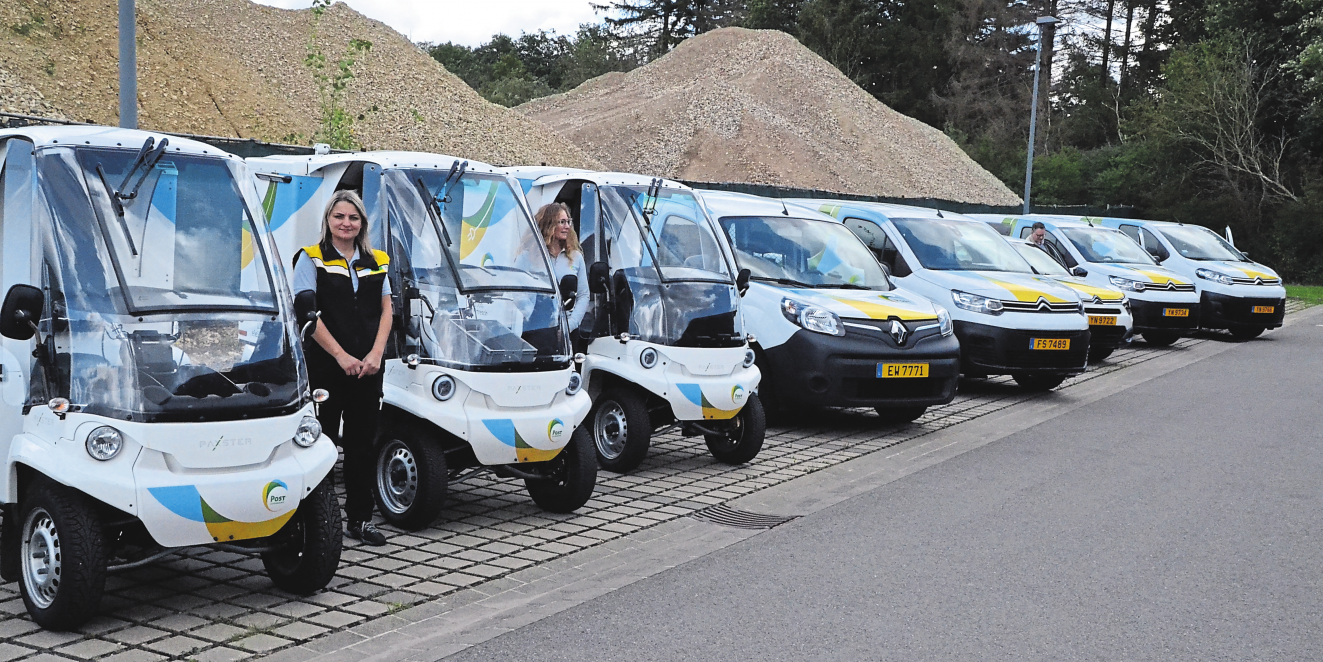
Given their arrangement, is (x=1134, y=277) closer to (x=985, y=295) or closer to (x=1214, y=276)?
(x=1214, y=276)

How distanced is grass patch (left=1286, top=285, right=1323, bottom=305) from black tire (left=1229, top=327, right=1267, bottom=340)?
12.0 metres

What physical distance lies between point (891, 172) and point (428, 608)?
50.1 meters

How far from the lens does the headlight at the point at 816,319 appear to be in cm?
1060

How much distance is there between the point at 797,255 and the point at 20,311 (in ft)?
24.7

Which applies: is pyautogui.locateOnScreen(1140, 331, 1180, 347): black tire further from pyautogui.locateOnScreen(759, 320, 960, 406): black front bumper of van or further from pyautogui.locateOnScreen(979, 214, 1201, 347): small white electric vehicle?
pyautogui.locateOnScreen(759, 320, 960, 406): black front bumper of van

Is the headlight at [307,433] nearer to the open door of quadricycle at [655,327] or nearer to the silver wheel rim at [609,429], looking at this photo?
the open door of quadricycle at [655,327]

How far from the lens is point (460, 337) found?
7176 millimetres

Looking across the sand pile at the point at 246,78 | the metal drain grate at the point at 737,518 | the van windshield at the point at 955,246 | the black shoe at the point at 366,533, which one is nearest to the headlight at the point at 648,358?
the metal drain grate at the point at 737,518

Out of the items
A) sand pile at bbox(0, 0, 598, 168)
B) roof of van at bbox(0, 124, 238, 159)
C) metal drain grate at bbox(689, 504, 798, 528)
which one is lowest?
metal drain grate at bbox(689, 504, 798, 528)

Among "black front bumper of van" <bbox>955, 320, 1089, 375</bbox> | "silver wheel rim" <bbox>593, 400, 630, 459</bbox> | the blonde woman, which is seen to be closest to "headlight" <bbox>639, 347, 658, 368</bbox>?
"silver wheel rim" <bbox>593, 400, 630, 459</bbox>

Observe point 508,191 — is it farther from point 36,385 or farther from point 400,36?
point 400,36

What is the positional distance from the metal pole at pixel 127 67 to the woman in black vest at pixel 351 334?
3305 millimetres

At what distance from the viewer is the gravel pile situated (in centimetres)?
4944

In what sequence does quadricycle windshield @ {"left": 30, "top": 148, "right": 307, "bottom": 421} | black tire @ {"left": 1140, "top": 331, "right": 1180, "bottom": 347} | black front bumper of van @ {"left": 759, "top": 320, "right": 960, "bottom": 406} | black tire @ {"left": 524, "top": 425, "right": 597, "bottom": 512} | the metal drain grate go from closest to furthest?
quadricycle windshield @ {"left": 30, "top": 148, "right": 307, "bottom": 421}
black tire @ {"left": 524, "top": 425, "right": 597, "bottom": 512}
the metal drain grate
black front bumper of van @ {"left": 759, "top": 320, "right": 960, "bottom": 406}
black tire @ {"left": 1140, "top": 331, "right": 1180, "bottom": 347}
